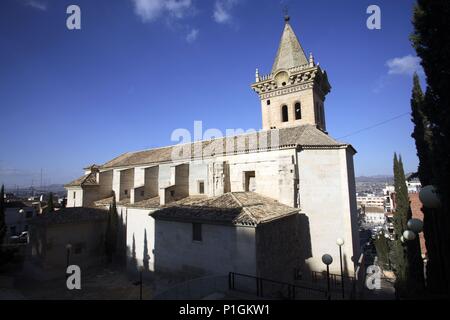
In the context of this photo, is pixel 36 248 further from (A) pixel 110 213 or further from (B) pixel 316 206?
(B) pixel 316 206

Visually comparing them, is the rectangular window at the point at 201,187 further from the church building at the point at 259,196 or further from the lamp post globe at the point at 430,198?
the lamp post globe at the point at 430,198

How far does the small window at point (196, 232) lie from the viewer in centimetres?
1262

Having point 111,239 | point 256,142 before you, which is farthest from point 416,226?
point 111,239

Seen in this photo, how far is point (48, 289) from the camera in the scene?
1553 cm

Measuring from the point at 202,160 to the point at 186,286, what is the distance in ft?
35.3

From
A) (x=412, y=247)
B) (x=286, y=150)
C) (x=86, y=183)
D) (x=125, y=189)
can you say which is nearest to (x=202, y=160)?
(x=286, y=150)

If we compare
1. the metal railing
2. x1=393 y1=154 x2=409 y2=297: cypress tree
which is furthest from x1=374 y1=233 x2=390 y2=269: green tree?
the metal railing

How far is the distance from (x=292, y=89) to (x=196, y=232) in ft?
51.0

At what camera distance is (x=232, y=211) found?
39.9ft

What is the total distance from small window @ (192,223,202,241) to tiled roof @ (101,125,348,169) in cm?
690

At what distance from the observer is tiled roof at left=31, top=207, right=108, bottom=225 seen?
58.2 feet

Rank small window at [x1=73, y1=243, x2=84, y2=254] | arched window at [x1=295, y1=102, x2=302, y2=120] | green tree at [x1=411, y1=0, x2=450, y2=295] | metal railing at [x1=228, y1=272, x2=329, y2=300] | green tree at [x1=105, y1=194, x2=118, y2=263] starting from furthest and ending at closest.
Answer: arched window at [x1=295, y1=102, x2=302, y2=120], green tree at [x1=105, y1=194, x2=118, y2=263], small window at [x1=73, y1=243, x2=84, y2=254], metal railing at [x1=228, y1=272, x2=329, y2=300], green tree at [x1=411, y1=0, x2=450, y2=295]

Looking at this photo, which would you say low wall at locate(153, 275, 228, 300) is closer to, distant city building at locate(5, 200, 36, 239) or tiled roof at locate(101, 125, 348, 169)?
tiled roof at locate(101, 125, 348, 169)

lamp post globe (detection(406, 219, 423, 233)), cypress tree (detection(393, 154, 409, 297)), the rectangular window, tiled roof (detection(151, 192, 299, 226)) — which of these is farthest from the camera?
the rectangular window
